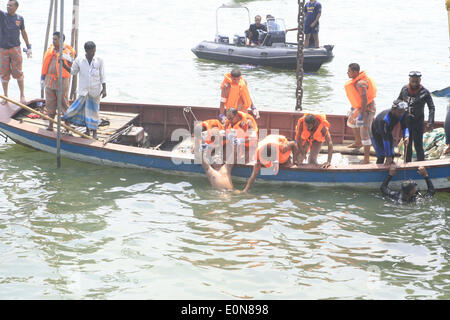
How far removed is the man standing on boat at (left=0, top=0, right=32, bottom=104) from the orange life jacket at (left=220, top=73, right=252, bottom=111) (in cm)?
377

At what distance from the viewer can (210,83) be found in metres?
19.2

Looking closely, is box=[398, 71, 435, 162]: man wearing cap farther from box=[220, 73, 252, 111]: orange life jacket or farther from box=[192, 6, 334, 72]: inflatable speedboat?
box=[192, 6, 334, 72]: inflatable speedboat

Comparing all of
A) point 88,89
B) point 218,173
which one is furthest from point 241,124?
point 88,89

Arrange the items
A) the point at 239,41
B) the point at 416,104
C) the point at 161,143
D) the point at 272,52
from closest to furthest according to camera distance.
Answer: the point at 416,104, the point at 161,143, the point at 272,52, the point at 239,41

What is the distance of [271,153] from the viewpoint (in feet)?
31.5

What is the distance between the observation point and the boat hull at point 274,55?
18.9m

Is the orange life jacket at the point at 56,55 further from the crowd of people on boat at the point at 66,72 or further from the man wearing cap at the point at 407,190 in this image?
the man wearing cap at the point at 407,190

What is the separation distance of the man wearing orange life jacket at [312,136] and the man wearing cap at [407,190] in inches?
36.3

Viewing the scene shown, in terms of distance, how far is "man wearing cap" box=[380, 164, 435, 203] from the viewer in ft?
29.9

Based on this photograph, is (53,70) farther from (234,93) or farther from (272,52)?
(272,52)

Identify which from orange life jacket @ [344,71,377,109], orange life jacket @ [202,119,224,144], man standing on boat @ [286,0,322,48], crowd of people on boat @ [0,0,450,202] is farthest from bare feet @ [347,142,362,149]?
man standing on boat @ [286,0,322,48]

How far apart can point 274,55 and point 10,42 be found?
31.3ft

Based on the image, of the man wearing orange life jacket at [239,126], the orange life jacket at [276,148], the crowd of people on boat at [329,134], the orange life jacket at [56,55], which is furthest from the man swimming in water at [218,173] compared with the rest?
the orange life jacket at [56,55]
